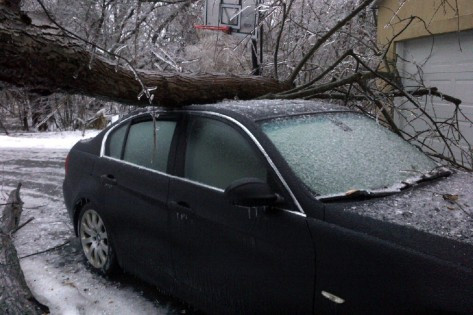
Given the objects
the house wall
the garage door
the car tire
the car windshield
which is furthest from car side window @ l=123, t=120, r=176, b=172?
the garage door

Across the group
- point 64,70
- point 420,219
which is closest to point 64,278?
point 64,70

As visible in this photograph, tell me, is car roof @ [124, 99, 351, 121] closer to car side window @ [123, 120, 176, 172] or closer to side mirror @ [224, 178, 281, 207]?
car side window @ [123, 120, 176, 172]

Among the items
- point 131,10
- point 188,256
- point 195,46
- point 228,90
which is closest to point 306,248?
point 188,256

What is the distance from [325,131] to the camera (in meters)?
3.27

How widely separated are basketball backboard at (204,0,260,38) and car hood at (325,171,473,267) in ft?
25.0

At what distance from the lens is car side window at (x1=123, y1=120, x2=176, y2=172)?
144 inches

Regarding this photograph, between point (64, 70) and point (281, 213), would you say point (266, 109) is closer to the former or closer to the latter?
point (281, 213)

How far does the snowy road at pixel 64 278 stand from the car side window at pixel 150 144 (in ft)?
3.42

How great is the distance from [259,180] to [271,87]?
324 centimetres

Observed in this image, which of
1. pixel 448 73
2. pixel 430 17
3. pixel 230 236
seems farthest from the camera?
pixel 430 17

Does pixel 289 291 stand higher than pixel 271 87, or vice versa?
pixel 271 87

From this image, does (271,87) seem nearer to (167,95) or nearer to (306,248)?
(167,95)

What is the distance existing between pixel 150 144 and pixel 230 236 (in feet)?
4.16

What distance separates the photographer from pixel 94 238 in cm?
434
